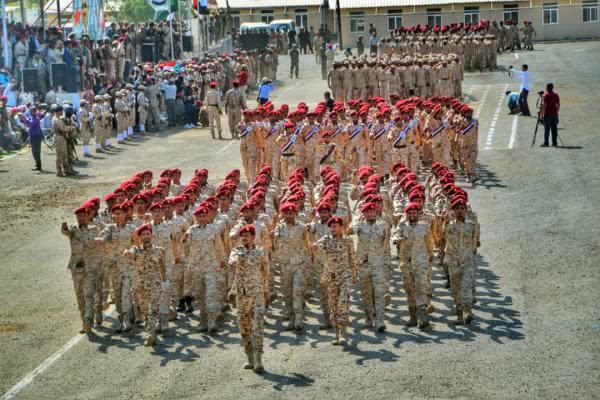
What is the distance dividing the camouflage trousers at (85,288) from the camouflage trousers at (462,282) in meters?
4.99

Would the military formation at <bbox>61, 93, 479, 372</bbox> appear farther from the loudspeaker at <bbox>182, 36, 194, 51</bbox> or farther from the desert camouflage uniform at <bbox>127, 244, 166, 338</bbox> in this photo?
the loudspeaker at <bbox>182, 36, 194, 51</bbox>

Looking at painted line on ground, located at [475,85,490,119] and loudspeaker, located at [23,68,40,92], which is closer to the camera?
loudspeaker, located at [23,68,40,92]

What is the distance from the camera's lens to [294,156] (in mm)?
25516

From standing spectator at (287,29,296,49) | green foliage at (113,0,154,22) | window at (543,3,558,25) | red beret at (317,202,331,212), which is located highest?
green foliage at (113,0,154,22)

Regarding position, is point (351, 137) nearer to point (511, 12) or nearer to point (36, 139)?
point (36, 139)

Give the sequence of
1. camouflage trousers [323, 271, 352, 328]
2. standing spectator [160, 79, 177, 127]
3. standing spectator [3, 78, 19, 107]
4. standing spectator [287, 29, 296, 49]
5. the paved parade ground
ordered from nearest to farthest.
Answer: the paved parade ground, camouflage trousers [323, 271, 352, 328], standing spectator [3, 78, 19, 107], standing spectator [160, 79, 177, 127], standing spectator [287, 29, 296, 49]

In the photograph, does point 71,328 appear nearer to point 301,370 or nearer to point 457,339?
point 301,370

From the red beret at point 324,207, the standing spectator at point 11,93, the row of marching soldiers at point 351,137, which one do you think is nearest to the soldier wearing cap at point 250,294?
the red beret at point 324,207

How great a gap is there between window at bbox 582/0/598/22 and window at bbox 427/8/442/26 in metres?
7.94

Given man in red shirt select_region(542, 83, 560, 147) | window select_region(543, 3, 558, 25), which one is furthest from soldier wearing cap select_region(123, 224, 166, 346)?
window select_region(543, 3, 558, 25)

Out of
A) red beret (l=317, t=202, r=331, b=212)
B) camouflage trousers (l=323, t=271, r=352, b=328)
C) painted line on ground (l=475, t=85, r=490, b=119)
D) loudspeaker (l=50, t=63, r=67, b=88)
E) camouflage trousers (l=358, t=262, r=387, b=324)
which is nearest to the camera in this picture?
camouflage trousers (l=323, t=271, r=352, b=328)

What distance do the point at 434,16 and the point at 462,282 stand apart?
2036 inches

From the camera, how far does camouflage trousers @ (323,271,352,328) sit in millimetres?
14914

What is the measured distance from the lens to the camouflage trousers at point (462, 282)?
15.6 m
